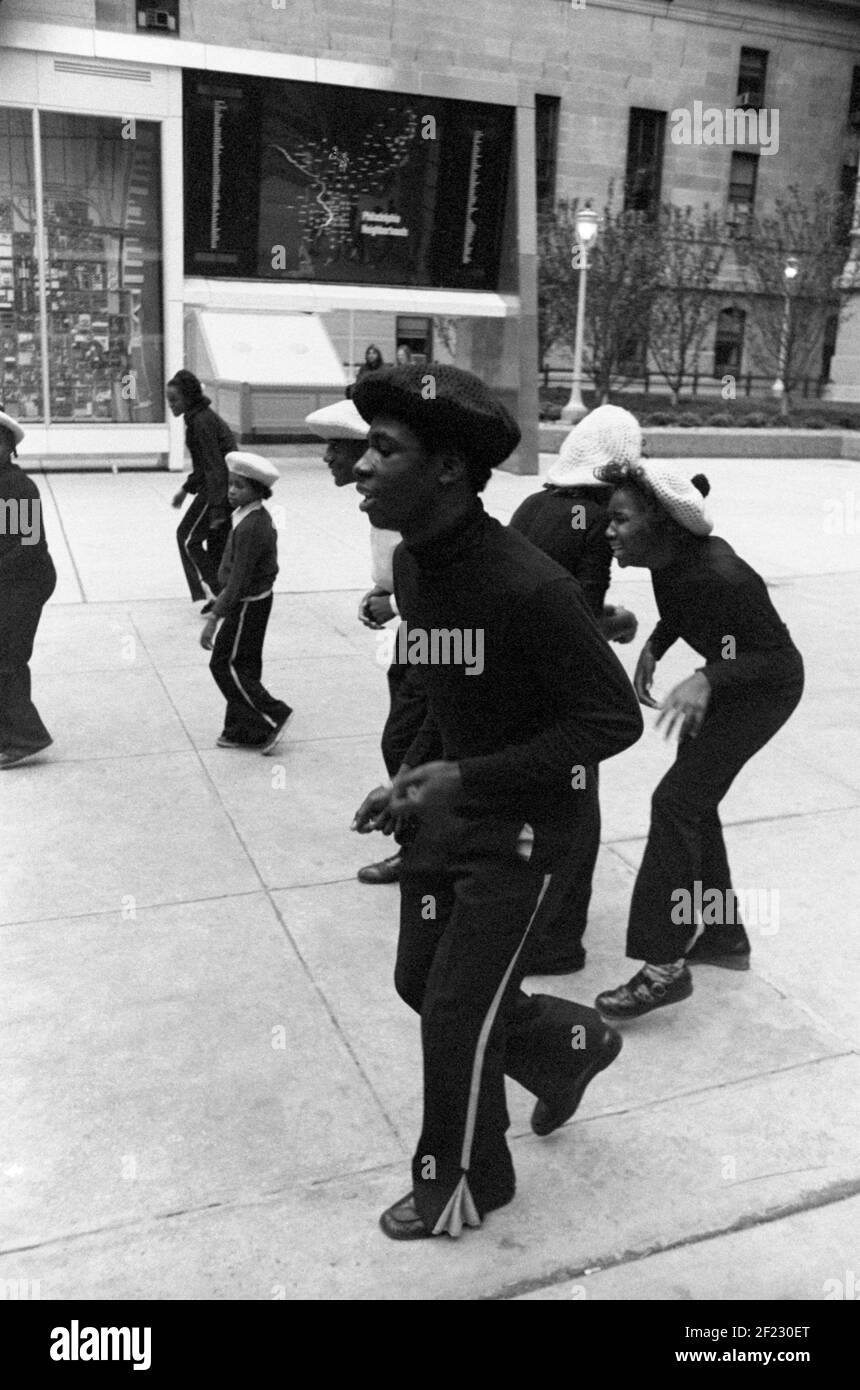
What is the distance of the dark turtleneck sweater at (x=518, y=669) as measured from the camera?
235 centimetres

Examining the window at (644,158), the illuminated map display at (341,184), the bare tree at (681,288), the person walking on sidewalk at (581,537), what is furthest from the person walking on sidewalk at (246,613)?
the window at (644,158)

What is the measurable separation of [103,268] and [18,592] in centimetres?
1246

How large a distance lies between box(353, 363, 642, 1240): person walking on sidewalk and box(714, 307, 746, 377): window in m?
37.7

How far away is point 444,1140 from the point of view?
2.66m

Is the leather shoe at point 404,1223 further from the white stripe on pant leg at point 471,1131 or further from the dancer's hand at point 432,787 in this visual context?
the dancer's hand at point 432,787

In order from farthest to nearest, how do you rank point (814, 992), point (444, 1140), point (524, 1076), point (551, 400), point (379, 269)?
point (551, 400) < point (379, 269) < point (814, 992) < point (524, 1076) < point (444, 1140)

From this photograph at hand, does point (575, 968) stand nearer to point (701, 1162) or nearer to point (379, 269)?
point (701, 1162)

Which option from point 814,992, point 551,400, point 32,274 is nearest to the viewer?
point 814,992

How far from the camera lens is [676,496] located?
11.0 ft

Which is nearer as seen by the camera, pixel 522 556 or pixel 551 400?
pixel 522 556

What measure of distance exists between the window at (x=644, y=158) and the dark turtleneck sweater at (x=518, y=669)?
36618mm

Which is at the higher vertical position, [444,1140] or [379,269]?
[379,269]
